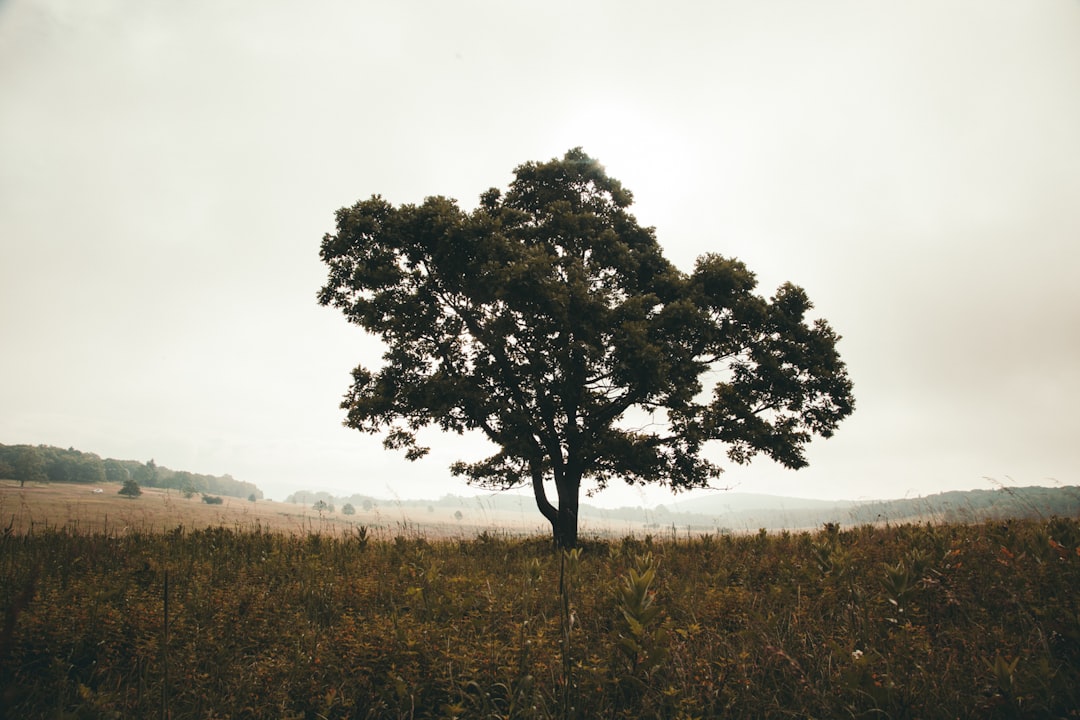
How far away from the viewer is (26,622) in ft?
12.8

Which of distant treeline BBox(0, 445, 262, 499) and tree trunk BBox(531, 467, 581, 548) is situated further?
distant treeline BBox(0, 445, 262, 499)

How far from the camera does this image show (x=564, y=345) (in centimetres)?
1452

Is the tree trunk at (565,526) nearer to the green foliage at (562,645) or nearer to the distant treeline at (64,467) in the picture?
the green foliage at (562,645)

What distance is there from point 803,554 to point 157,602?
8.89 meters

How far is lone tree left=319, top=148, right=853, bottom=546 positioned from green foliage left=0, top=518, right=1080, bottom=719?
8097 millimetres

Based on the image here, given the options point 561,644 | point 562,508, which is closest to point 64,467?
point 562,508

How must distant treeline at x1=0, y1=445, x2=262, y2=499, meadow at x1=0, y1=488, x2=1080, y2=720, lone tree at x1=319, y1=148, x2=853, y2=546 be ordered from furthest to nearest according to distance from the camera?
distant treeline at x1=0, y1=445, x2=262, y2=499 → lone tree at x1=319, y1=148, x2=853, y2=546 → meadow at x1=0, y1=488, x2=1080, y2=720

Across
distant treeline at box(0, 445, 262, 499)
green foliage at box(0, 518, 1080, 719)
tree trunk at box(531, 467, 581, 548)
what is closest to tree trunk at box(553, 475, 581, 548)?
tree trunk at box(531, 467, 581, 548)

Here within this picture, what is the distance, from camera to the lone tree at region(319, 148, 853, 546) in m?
14.3

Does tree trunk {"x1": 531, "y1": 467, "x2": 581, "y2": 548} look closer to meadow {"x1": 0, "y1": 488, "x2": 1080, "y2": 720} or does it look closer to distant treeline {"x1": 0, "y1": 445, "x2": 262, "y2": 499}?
meadow {"x1": 0, "y1": 488, "x2": 1080, "y2": 720}

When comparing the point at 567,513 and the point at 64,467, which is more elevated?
the point at 567,513

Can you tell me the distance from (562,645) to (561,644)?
1.47 feet

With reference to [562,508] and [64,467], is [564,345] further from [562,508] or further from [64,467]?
[64,467]

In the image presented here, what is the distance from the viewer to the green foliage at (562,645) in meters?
3.26
